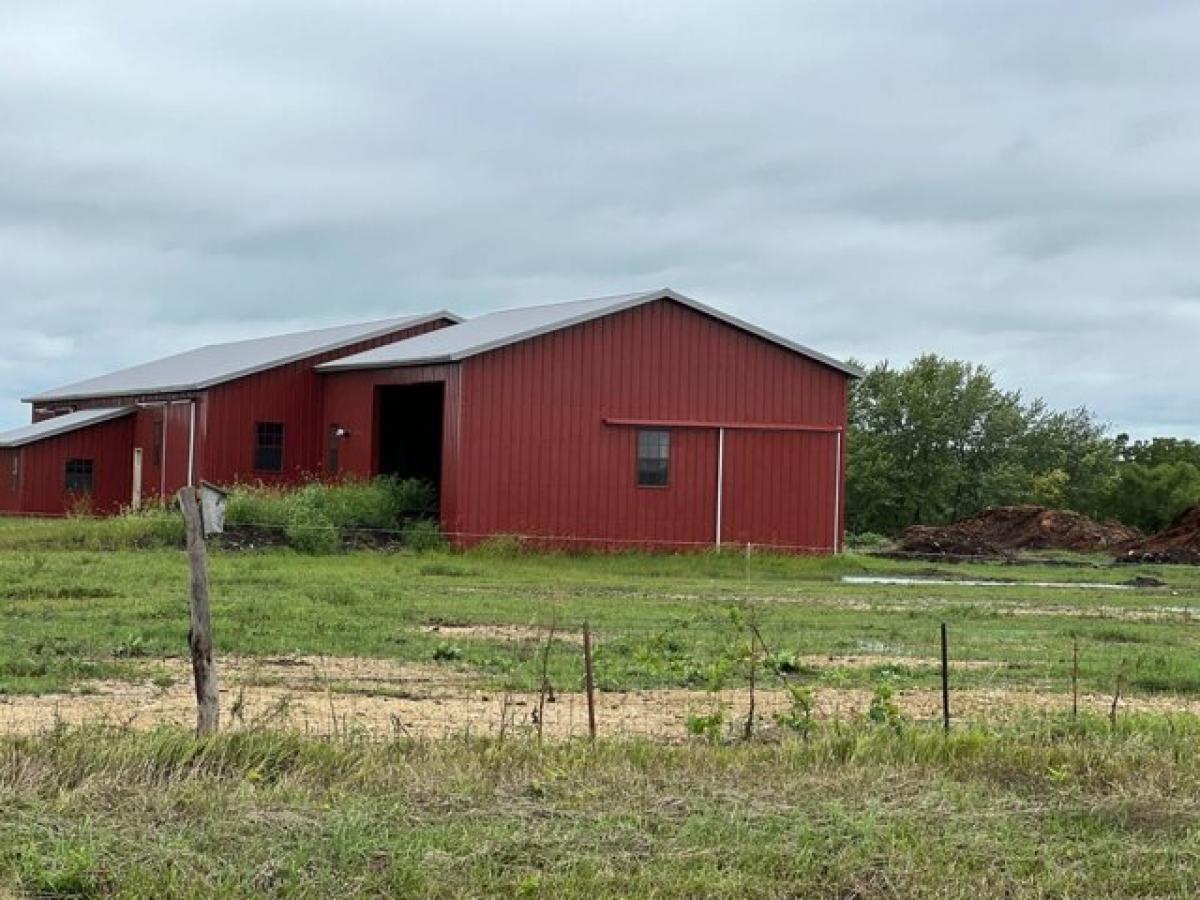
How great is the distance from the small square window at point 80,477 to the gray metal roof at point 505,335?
309 inches

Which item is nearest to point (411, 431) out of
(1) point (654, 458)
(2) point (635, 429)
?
(2) point (635, 429)

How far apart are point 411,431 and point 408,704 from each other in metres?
29.4

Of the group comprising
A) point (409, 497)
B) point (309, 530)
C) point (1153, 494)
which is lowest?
point (309, 530)

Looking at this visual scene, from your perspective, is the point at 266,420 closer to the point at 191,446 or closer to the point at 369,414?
the point at 191,446

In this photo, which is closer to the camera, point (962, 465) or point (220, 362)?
point (220, 362)

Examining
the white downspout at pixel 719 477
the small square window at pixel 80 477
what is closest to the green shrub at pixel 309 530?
the white downspout at pixel 719 477

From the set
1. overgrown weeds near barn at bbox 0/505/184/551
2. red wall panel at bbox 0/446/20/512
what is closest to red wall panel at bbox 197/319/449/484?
red wall panel at bbox 0/446/20/512

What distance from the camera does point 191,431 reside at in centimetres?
4172

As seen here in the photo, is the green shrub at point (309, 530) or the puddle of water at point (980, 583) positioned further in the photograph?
the green shrub at point (309, 530)

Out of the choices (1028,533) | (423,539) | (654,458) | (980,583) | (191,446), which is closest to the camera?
(980,583)

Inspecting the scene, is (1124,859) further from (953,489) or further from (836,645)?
(953,489)

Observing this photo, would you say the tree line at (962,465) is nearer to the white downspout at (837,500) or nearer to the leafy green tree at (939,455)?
the leafy green tree at (939,455)

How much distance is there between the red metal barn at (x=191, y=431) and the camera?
136 feet

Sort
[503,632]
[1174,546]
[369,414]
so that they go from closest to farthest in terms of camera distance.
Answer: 1. [503,632]
2. [369,414]
3. [1174,546]
